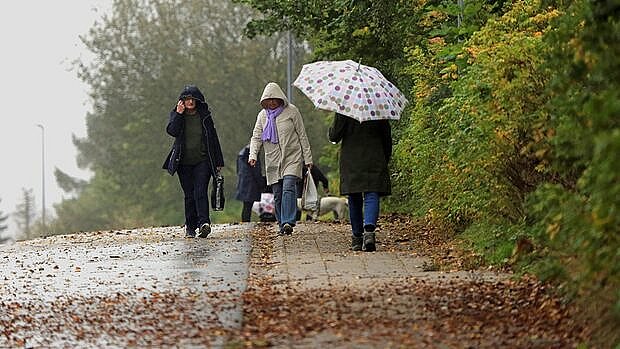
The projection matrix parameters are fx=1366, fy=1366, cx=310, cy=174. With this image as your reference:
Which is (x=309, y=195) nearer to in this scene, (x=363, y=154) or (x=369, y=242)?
(x=363, y=154)

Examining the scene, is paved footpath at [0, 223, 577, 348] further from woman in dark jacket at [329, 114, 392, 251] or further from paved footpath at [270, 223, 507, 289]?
woman in dark jacket at [329, 114, 392, 251]

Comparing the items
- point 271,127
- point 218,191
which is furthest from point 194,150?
point 271,127

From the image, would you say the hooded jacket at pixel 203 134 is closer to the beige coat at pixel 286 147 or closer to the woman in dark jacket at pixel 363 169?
the beige coat at pixel 286 147

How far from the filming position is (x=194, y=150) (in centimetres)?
1606

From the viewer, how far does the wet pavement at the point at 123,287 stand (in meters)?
8.28

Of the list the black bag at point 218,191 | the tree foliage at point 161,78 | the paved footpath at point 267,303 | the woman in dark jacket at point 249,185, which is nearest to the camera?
the paved footpath at point 267,303

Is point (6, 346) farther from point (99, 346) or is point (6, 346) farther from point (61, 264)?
point (61, 264)

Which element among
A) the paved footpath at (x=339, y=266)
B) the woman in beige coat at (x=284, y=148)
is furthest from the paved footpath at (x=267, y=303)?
the woman in beige coat at (x=284, y=148)

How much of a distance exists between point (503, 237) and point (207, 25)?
53.8 meters

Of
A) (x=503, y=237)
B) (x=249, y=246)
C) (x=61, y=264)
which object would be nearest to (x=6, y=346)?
(x=503, y=237)

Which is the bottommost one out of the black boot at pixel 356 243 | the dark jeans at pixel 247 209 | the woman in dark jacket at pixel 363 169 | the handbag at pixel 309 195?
the dark jeans at pixel 247 209

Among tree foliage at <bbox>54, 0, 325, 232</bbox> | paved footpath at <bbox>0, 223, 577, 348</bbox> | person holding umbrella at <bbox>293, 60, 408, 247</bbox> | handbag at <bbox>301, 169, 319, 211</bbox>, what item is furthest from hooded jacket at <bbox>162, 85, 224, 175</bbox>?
tree foliage at <bbox>54, 0, 325, 232</bbox>

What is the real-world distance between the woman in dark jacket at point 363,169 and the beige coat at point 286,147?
2309 mm

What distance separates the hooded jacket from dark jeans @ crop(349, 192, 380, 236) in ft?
10.4
